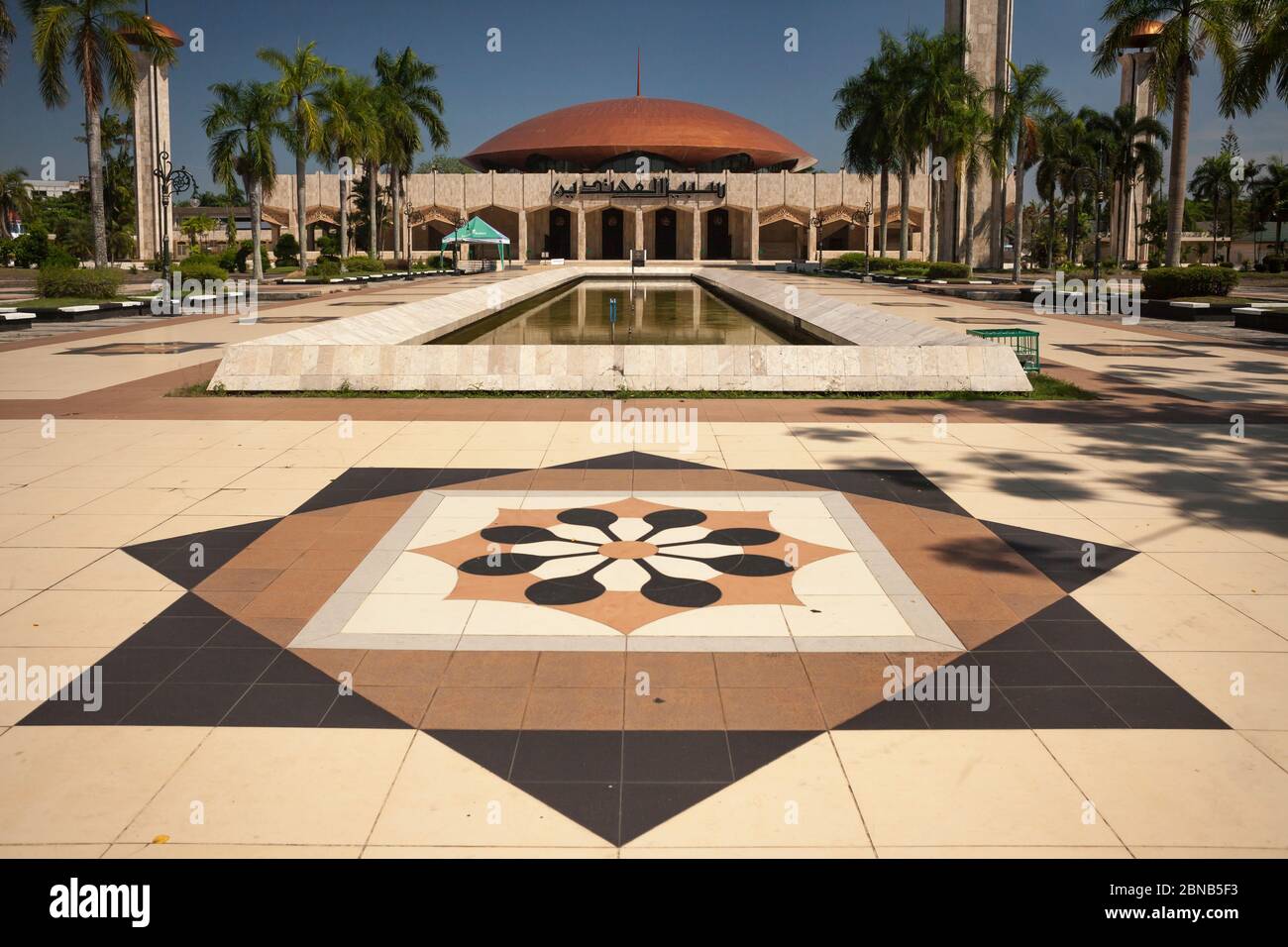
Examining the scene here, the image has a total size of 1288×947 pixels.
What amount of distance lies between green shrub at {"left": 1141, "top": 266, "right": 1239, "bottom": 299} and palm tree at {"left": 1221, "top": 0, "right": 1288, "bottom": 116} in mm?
4571

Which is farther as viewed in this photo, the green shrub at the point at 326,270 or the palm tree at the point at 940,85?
the palm tree at the point at 940,85

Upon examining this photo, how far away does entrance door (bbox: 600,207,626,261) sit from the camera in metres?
87.0

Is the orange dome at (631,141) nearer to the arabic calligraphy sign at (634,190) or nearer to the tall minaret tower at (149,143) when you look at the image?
the arabic calligraphy sign at (634,190)

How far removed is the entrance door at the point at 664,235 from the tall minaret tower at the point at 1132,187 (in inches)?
1329

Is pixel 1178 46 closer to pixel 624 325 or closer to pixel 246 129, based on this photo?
pixel 624 325

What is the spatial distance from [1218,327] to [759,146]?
82.8 m

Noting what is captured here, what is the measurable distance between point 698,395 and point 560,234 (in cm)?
7702

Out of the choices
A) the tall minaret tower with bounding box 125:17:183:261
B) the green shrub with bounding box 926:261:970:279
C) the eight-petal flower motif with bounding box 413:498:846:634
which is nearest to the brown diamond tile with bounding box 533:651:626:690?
the eight-petal flower motif with bounding box 413:498:846:634

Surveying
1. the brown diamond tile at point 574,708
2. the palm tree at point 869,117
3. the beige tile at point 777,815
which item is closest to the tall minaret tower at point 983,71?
the palm tree at point 869,117

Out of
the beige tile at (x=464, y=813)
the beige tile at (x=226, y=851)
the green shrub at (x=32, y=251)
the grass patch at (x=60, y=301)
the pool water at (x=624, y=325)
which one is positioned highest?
the green shrub at (x=32, y=251)

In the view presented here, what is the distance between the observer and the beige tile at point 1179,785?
4.03m

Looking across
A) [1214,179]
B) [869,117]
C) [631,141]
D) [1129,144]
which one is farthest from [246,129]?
[1214,179]

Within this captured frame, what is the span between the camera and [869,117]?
2175 inches

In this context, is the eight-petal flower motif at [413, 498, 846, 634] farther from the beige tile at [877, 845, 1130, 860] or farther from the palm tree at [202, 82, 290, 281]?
the palm tree at [202, 82, 290, 281]
